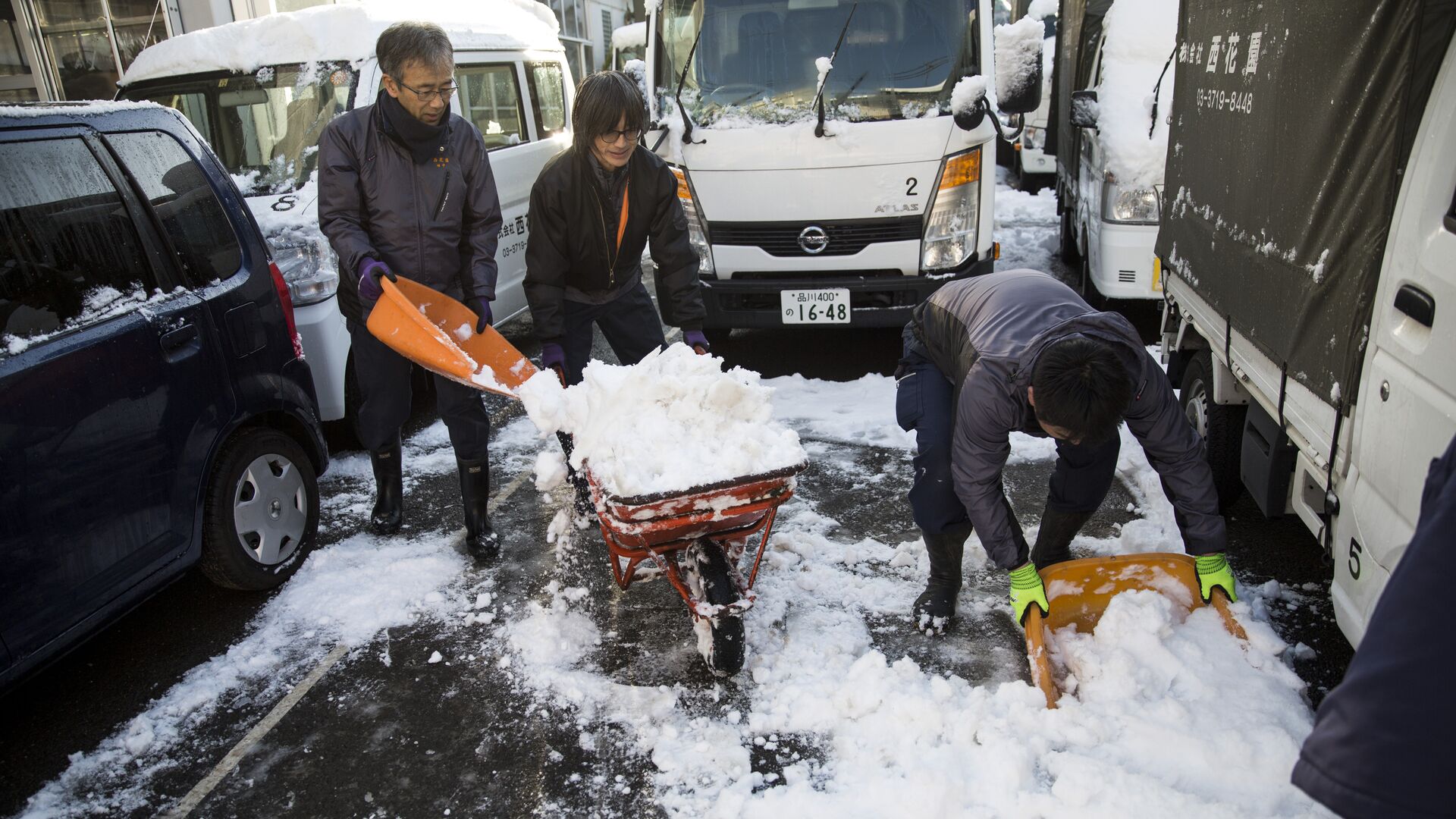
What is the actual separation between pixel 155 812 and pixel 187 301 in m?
1.63

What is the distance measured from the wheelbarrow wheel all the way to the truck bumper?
2.88m

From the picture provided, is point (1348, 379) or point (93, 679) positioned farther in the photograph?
point (93, 679)

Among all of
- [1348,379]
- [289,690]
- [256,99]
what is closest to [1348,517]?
[1348,379]

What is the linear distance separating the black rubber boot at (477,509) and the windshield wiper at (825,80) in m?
2.77

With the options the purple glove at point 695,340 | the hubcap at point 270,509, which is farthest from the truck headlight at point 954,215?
the hubcap at point 270,509

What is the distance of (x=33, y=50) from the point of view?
28.0 ft

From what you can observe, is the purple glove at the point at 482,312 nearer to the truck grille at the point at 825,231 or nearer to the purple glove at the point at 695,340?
the purple glove at the point at 695,340

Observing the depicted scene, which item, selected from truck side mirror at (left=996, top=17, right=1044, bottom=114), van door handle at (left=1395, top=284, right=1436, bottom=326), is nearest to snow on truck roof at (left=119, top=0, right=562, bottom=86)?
truck side mirror at (left=996, top=17, right=1044, bottom=114)

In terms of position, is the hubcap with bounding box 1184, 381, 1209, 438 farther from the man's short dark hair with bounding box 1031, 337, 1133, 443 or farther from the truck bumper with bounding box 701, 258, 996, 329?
the man's short dark hair with bounding box 1031, 337, 1133, 443

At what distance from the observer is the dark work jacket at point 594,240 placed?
11.6 feet

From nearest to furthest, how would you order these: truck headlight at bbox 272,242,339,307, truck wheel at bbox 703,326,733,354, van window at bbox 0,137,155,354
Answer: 1. van window at bbox 0,137,155,354
2. truck headlight at bbox 272,242,339,307
3. truck wheel at bbox 703,326,733,354

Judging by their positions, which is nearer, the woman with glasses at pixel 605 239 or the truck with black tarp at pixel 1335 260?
the truck with black tarp at pixel 1335 260

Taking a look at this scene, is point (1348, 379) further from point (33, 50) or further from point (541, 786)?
point (33, 50)

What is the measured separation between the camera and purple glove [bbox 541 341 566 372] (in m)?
3.58
